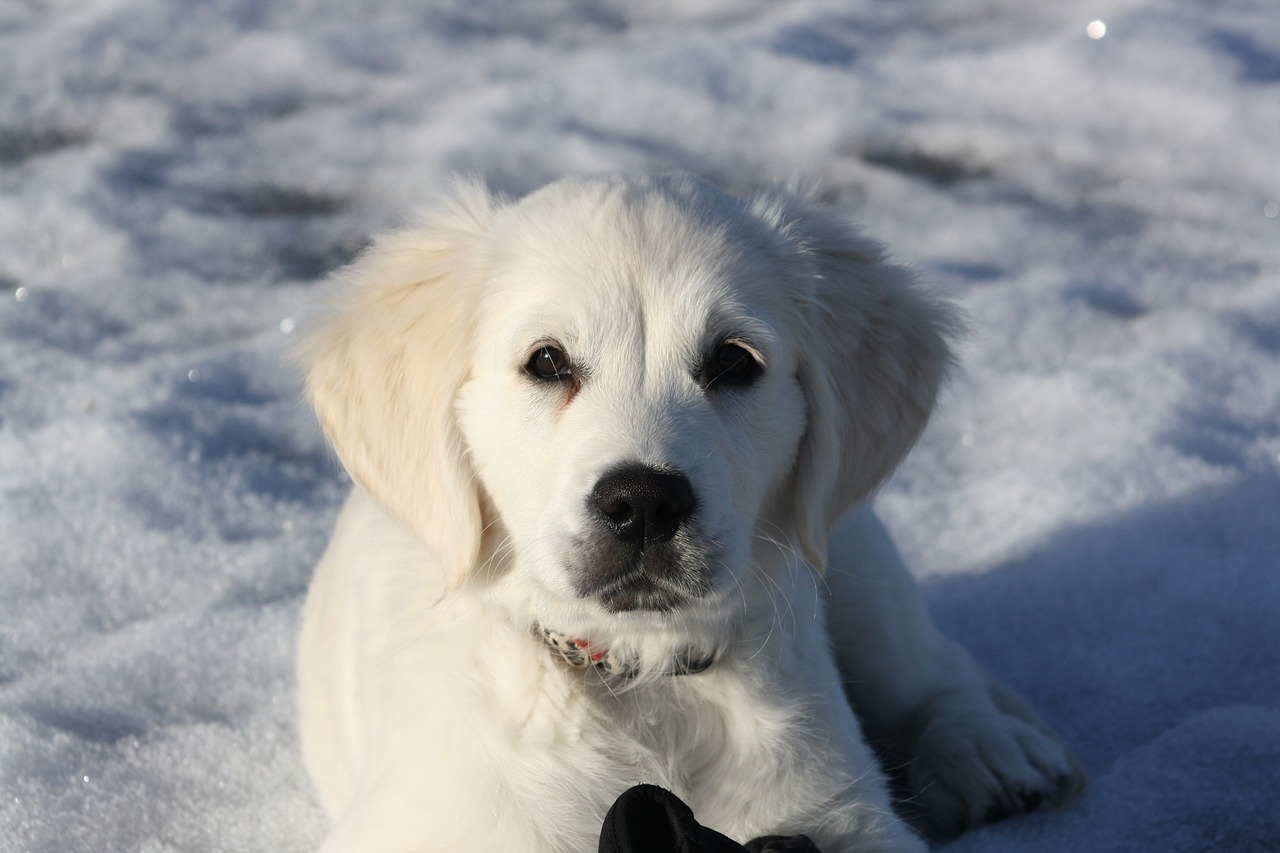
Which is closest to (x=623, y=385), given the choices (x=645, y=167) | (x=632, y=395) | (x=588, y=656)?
(x=632, y=395)

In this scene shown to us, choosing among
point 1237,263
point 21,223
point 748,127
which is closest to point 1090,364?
point 1237,263

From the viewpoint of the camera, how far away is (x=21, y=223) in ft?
19.1

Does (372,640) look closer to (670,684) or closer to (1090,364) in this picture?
(670,684)

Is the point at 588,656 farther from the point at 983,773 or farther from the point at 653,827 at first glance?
the point at 983,773

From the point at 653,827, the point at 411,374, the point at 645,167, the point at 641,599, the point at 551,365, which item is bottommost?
the point at 645,167

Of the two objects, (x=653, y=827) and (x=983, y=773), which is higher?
(x=653, y=827)

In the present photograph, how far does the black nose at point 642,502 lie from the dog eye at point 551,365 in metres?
0.28

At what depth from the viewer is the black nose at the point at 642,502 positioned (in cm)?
218

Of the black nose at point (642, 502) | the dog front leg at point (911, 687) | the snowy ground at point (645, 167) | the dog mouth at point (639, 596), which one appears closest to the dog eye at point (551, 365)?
the black nose at point (642, 502)

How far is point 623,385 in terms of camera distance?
235 centimetres

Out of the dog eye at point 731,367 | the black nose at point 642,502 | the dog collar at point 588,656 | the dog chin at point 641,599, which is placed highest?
the dog eye at point 731,367

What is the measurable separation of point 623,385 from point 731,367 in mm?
238

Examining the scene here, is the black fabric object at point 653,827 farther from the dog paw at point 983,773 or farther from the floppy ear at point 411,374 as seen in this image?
the dog paw at point 983,773

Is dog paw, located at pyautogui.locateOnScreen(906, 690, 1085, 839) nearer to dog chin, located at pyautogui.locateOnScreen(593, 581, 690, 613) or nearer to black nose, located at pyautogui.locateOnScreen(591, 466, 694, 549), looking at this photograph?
dog chin, located at pyautogui.locateOnScreen(593, 581, 690, 613)
